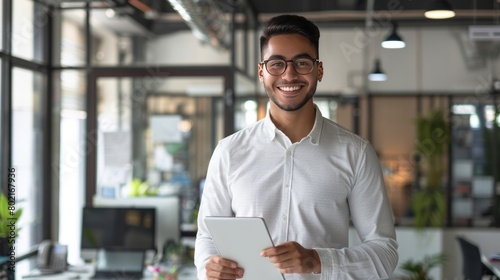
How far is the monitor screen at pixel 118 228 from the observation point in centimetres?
523

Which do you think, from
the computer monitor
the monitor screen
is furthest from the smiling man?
the computer monitor

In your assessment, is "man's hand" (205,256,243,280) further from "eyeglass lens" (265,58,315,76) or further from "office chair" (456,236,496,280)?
"office chair" (456,236,496,280)

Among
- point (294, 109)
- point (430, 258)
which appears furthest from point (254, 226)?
point (430, 258)

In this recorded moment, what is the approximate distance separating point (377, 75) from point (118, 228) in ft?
12.4

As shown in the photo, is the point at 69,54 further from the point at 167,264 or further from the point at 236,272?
the point at 236,272

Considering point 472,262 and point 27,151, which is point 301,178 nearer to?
point 472,262

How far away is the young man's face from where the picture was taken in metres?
1.78

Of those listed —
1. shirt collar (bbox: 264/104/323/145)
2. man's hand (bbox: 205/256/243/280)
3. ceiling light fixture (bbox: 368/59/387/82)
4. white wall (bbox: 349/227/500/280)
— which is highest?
ceiling light fixture (bbox: 368/59/387/82)

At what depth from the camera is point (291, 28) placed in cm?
181

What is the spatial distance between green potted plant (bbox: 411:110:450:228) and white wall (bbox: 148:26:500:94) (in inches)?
15.0

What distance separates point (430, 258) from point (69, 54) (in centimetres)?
419

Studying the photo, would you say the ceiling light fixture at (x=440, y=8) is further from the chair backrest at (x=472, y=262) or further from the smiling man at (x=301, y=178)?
the smiling man at (x=301, y=178)

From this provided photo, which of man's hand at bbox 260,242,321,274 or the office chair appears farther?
the office chair

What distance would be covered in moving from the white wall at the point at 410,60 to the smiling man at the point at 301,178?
6148 millimetres
